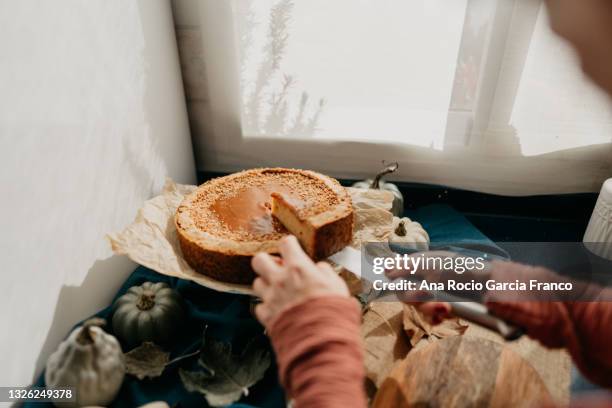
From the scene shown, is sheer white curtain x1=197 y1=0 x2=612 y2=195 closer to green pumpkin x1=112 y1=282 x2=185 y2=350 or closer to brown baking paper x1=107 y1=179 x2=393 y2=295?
brown baking paper x1=107 y1=179 x2=393 y2=295

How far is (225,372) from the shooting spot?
78 cm

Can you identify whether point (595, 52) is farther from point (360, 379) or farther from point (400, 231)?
point (360, 379)

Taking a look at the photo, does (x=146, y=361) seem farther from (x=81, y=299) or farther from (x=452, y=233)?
(x=452, y=233)

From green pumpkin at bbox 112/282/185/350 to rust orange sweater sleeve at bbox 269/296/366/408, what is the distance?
0.40 m

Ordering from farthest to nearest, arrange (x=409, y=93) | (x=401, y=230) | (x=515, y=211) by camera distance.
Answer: (x=515, y=211) → (x=409, y=93) → (x=401, y=230)

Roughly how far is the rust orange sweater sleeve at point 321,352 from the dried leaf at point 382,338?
0.31 m

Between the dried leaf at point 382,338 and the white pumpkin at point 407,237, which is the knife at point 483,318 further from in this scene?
the white pumpkin at point 407,237

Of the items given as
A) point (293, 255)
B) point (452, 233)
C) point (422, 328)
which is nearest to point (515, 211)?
point (452, 233)

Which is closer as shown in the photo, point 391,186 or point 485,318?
point 485,318

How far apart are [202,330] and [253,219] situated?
0.82 feet

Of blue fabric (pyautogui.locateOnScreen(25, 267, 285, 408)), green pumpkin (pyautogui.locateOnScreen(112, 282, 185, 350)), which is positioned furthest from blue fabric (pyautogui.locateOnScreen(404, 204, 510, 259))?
green pumpkin (pyautogui.locateOnScreen(112, 282, 185, 350))

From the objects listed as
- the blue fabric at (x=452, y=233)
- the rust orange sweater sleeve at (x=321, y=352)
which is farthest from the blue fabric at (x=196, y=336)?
the blue fabric at (x=452, y=233)

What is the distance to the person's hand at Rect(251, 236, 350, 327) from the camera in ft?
1.77

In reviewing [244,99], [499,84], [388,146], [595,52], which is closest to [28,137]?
[244,99]
